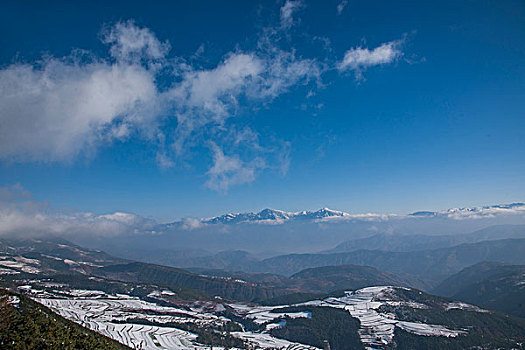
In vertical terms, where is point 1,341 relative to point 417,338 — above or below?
above

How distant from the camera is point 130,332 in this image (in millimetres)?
177375

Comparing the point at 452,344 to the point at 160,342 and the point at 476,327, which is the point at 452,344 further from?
the point at 160,342

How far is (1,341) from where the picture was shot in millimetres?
66875

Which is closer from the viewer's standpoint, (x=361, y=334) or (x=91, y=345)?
(x=91, y=345)

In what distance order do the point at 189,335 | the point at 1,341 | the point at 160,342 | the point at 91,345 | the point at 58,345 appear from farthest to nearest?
the point at 189,335 < the point at 160,342 < the point at 91,345 < the point at 58,345 < the point at 1,341

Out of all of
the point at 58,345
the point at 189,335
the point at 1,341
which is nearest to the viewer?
the point at 1,341

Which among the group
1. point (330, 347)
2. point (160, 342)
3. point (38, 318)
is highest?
point (38, 318)

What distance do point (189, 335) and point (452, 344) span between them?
145935mm

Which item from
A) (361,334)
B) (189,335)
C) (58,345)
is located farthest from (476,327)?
(58,345)

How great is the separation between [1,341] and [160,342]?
377 ft

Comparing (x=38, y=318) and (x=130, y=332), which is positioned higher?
(x=38, y=318)

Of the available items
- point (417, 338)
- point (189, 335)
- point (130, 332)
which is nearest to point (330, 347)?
point (417, 338)

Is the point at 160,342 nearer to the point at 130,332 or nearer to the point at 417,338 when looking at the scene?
the point at 130,332

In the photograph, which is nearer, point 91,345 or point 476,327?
point 91,345
